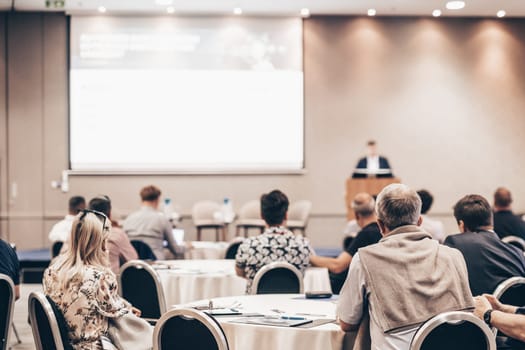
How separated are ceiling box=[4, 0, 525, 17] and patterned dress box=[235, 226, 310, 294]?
23.9 feet

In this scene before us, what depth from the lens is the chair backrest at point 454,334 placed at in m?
2.92

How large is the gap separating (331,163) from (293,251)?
25.8 ft

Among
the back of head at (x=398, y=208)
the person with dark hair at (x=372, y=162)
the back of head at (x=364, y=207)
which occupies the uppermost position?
the person with dark hair at (x=372, y=162)

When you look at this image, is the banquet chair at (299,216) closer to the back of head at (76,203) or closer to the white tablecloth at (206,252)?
the white tablecloth at (206,252)

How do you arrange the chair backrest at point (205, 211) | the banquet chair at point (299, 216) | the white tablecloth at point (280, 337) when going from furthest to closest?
the chair backrest at point (205, 211), the banquet chair at point (299, 216), the white tablecloth at point (280, 337)

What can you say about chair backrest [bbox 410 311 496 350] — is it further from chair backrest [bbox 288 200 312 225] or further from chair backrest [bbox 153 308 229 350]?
chair backrest [bbox 288 200 312 225]

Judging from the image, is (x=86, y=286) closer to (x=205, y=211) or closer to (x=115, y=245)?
(x=115, y=245)

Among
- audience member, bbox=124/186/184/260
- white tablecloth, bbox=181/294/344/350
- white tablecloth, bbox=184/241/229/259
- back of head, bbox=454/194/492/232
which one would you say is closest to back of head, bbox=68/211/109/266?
white tablecloth, bbox=181/294/344/350

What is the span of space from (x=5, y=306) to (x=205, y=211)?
24.9 feet

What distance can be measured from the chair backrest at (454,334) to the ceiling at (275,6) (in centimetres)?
932

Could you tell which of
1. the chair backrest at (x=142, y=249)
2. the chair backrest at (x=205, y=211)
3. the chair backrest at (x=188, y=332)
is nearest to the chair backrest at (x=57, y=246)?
the chair backrest at (x=142, y=249)

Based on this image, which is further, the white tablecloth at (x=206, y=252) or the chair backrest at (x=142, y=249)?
the white tablecloth at (x=206, y=252)

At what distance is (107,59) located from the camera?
12531 mm

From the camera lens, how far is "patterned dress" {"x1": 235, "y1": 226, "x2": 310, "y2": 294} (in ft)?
16.6
